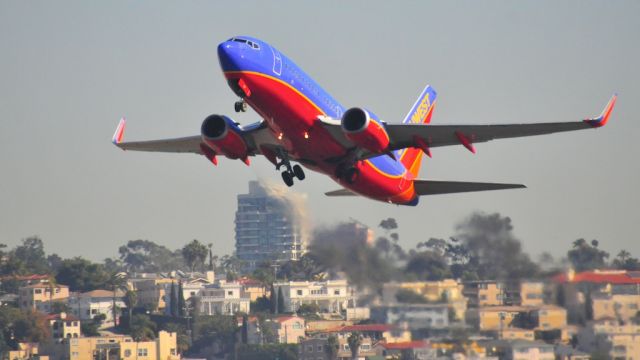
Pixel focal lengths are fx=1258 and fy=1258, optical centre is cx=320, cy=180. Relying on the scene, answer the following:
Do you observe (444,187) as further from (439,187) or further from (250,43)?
(250,43)

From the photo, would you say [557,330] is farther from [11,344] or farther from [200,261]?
[200,261]

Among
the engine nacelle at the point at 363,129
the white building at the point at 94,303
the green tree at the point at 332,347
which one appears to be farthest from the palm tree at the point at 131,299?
the engine nacelle at the point at 363,129

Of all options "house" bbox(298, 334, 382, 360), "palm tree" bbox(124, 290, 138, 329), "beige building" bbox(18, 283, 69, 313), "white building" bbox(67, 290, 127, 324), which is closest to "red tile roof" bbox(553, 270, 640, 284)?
"house" bbox(298, 334, 382, 360)

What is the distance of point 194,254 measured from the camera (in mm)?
137250

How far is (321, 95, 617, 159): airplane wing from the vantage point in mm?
43938

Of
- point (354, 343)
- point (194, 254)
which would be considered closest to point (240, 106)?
point (354, 343)

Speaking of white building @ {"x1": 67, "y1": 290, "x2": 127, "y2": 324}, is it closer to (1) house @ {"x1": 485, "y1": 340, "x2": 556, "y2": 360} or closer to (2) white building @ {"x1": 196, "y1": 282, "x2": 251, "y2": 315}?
(2) white building @ {"x1": 196, "y1": 282, "x2": 251, "y2": 315}

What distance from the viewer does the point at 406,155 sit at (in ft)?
184

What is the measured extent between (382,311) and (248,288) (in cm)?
6091

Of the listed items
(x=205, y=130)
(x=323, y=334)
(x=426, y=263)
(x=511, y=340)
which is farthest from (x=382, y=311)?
(x=323, y=334)

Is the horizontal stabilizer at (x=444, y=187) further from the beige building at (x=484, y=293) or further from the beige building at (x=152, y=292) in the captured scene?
the beige building at (x=152, y=292)

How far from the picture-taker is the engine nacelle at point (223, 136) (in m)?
46.7

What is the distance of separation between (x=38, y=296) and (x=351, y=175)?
2560 inches

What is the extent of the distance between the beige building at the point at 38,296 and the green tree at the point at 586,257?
65783mm
